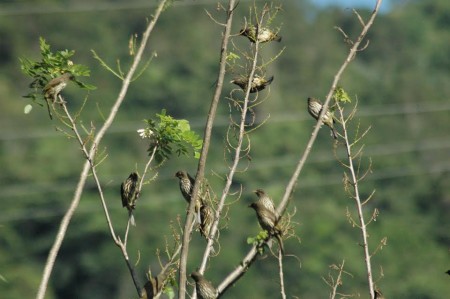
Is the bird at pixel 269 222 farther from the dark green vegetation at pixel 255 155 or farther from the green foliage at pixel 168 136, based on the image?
the dark green vegetation at pixel 255 155

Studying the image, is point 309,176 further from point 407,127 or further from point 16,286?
point 16,286

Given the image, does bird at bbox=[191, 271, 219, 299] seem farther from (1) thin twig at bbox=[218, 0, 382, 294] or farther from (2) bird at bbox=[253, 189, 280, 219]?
(1) thin twig at bbox=[218, 0, 382, 294]

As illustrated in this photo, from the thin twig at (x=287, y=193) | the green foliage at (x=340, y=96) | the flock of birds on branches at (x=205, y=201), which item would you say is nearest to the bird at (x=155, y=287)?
the flock of birds on branches at (x=205, y=201)

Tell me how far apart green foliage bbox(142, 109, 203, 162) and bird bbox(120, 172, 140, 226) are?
0.86ft

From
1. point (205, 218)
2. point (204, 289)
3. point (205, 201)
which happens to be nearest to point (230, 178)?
point (205, 201)

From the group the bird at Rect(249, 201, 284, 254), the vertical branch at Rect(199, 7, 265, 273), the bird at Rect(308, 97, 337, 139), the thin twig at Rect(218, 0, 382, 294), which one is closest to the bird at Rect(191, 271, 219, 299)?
the bird at Rect(249, 201, 284, 254)

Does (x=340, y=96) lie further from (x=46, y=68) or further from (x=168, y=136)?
(x=46, y=68)

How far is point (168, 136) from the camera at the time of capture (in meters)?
7.31

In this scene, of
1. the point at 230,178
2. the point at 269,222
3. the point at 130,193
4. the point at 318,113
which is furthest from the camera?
the point at 318,113

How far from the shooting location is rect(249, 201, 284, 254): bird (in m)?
6.56

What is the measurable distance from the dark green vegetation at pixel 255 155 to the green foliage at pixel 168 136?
25.4 meters

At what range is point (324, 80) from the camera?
61.6 meters

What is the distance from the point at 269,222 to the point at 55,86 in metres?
1.36

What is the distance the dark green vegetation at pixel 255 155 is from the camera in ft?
140
